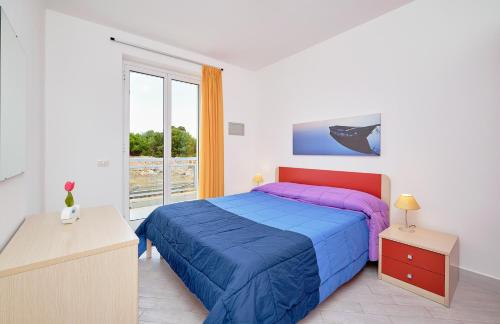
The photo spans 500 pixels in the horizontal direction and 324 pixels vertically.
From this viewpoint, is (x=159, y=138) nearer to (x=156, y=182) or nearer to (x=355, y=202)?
(x=156, y=182)

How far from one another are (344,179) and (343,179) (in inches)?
0.6

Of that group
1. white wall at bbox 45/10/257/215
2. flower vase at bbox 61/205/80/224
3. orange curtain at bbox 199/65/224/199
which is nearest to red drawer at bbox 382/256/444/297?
orange curtain at bbox 199/65/224/199

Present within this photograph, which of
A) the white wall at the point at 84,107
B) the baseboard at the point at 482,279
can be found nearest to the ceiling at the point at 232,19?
the white wall at the point at 84,107

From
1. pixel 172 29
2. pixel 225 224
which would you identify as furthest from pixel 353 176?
pixel 172 29

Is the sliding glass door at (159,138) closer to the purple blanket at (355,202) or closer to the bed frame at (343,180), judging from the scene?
the bed frame at (343,180)

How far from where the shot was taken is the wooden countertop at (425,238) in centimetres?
188

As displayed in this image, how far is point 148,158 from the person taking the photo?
3402mm

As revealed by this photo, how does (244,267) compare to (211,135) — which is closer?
(244,267)

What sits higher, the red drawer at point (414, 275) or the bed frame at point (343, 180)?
the bed frame at point (343, 180)

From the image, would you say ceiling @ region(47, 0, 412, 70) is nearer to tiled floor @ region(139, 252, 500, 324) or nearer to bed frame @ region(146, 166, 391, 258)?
bed frame @ region(146, 166, 391, 258)

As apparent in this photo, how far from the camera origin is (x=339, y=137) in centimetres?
306

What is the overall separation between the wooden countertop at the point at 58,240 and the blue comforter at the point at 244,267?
1.63ft

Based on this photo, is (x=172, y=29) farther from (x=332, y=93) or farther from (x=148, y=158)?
(x=332, y=93)

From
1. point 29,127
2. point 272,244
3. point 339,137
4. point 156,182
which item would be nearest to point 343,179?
point 339,137
